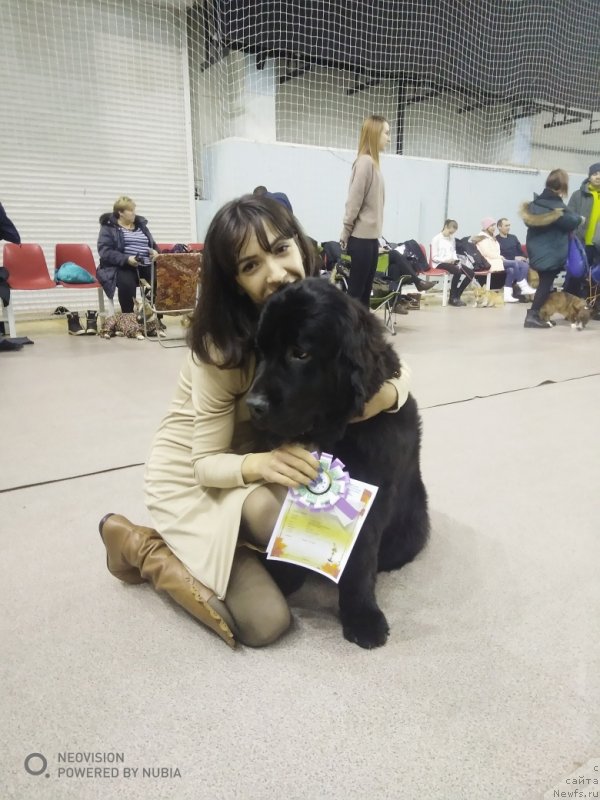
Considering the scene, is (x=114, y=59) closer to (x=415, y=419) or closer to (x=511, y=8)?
(x=511, y=8)

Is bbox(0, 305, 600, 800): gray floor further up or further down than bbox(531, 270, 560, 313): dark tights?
further down

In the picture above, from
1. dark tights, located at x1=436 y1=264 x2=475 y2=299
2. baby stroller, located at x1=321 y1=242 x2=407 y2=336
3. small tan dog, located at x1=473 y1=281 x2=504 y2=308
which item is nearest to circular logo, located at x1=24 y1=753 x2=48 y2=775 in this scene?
baby stroller, located at x1=321 y1=242 x2=407 y2=336

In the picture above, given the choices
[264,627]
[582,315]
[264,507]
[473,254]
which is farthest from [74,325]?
[473,254]

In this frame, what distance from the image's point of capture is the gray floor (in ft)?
2.82

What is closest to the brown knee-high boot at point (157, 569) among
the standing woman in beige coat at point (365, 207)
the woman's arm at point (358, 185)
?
the standing woman in beige coat at point (365, 207)

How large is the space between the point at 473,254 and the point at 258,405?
7267mm

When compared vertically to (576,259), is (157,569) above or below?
below

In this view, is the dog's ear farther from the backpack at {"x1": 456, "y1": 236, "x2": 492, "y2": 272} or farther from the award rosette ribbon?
the backpack at {"x1": 456, "y1": 236, "x2": 492, "y2": 272}

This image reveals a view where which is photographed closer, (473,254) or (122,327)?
(122,327)

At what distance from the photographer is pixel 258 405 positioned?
103cm

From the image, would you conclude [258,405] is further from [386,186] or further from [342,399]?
[386,186]

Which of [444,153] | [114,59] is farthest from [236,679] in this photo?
[444,153]

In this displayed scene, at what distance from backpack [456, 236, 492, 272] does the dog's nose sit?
7.11 meters

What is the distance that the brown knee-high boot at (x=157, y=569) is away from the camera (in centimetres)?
115
